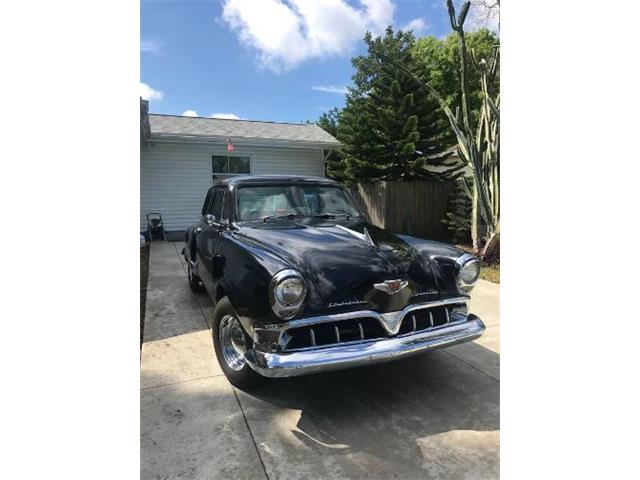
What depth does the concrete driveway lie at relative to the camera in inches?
84.7

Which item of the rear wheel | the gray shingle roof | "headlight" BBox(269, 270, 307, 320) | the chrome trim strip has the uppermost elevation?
the gray shingle roof

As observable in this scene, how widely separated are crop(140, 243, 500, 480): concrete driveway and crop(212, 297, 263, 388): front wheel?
105 mm

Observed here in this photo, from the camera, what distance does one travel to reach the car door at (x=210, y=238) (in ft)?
12.3

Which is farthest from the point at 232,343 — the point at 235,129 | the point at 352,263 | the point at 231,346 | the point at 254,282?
the point at 235,129

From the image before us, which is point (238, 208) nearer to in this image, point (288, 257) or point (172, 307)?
point (288, 257)

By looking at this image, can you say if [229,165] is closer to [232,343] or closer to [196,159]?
[196,159]

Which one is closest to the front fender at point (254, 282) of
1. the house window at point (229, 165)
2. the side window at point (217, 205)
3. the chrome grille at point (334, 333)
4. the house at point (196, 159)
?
the chrome grille at point (334, 333)

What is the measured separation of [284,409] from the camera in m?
2.71

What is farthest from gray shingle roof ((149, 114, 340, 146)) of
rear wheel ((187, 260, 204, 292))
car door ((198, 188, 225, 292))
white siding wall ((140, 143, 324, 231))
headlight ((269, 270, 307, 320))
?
headlight ((269, 270, 307, 320))

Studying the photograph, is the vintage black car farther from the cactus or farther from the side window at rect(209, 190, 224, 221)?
the cactus

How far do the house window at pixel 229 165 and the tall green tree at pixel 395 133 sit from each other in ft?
13.0

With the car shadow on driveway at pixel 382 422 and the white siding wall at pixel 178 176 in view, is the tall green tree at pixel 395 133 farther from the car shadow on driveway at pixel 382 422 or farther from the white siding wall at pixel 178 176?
the car shadow on driveway at pixel 382 422

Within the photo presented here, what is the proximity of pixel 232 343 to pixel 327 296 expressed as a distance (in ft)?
3.54
